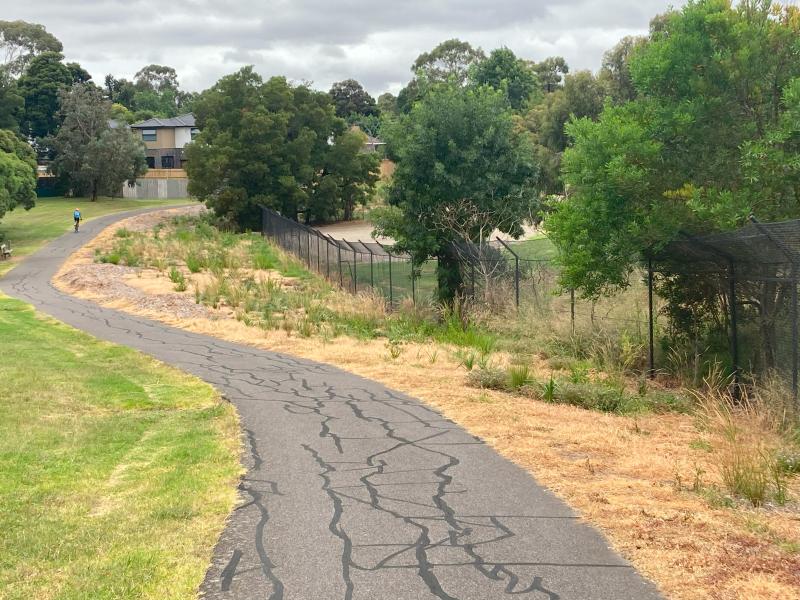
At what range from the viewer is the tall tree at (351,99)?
396ft

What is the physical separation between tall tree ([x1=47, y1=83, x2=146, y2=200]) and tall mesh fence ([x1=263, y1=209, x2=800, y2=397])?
206 feet

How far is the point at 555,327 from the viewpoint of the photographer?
18.4m

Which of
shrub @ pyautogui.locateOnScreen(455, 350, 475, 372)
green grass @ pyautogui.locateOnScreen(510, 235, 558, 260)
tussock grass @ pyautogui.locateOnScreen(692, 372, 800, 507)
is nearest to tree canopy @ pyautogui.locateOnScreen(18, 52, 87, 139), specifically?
green grass @ pyautogui.locateOnScreen(510, 235, 558, 260)

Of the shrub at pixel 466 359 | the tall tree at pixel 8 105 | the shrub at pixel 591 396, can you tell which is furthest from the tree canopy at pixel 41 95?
the shrub at pixel 591 396

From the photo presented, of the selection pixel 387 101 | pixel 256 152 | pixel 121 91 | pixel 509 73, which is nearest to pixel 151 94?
pixel 121 91

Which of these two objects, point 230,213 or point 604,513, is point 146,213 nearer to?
point 230,213

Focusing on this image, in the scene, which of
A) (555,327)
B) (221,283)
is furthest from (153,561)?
(221,283)

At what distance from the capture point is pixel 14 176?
49.9 meters

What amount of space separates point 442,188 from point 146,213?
51.6 m

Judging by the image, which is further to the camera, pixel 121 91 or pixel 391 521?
pixel 121 91

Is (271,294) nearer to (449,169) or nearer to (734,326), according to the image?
(449,169)

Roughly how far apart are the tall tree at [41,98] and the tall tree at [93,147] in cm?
1520

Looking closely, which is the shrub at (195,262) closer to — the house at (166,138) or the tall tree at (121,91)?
the house at (166,138)

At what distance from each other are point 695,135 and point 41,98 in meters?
97.1
